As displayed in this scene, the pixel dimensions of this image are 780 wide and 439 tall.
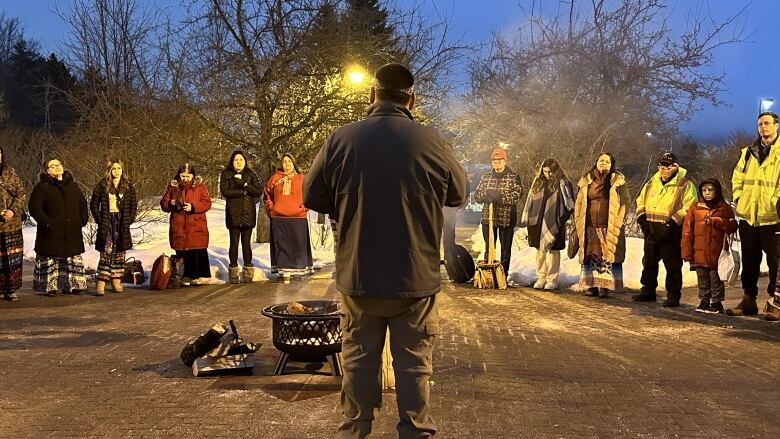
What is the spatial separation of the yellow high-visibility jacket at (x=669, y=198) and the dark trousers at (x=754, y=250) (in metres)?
0.68

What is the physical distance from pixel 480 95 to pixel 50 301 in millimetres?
11434

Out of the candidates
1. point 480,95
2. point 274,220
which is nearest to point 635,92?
point 480,95

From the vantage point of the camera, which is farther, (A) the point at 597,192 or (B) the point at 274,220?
(B) the point at 274,220

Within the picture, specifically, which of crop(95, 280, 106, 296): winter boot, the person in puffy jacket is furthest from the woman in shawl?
crop(95, 280, 106, 296): winter boot

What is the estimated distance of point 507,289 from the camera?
9930mm

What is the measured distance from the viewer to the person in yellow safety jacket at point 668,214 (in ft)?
26.9

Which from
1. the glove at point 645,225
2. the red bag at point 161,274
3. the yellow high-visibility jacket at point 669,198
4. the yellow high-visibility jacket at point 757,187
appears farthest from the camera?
the red bag at point 161,274

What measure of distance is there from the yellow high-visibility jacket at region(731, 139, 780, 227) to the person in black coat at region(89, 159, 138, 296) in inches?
315

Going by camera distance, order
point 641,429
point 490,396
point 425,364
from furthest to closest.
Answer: point 490,396, point 641,429, point 425,364

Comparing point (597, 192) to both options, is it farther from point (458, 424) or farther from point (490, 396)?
point (458, 424)

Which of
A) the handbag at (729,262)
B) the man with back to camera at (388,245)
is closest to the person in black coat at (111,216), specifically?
the man with back to camera at (388,245)

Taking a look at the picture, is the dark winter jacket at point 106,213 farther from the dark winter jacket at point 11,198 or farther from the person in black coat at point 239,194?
the person in black coat at point 239,194

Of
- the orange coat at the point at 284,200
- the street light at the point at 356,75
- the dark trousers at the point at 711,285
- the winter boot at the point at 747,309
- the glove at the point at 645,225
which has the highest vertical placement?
the street light at the point at 356,75

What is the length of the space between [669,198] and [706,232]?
697mm
